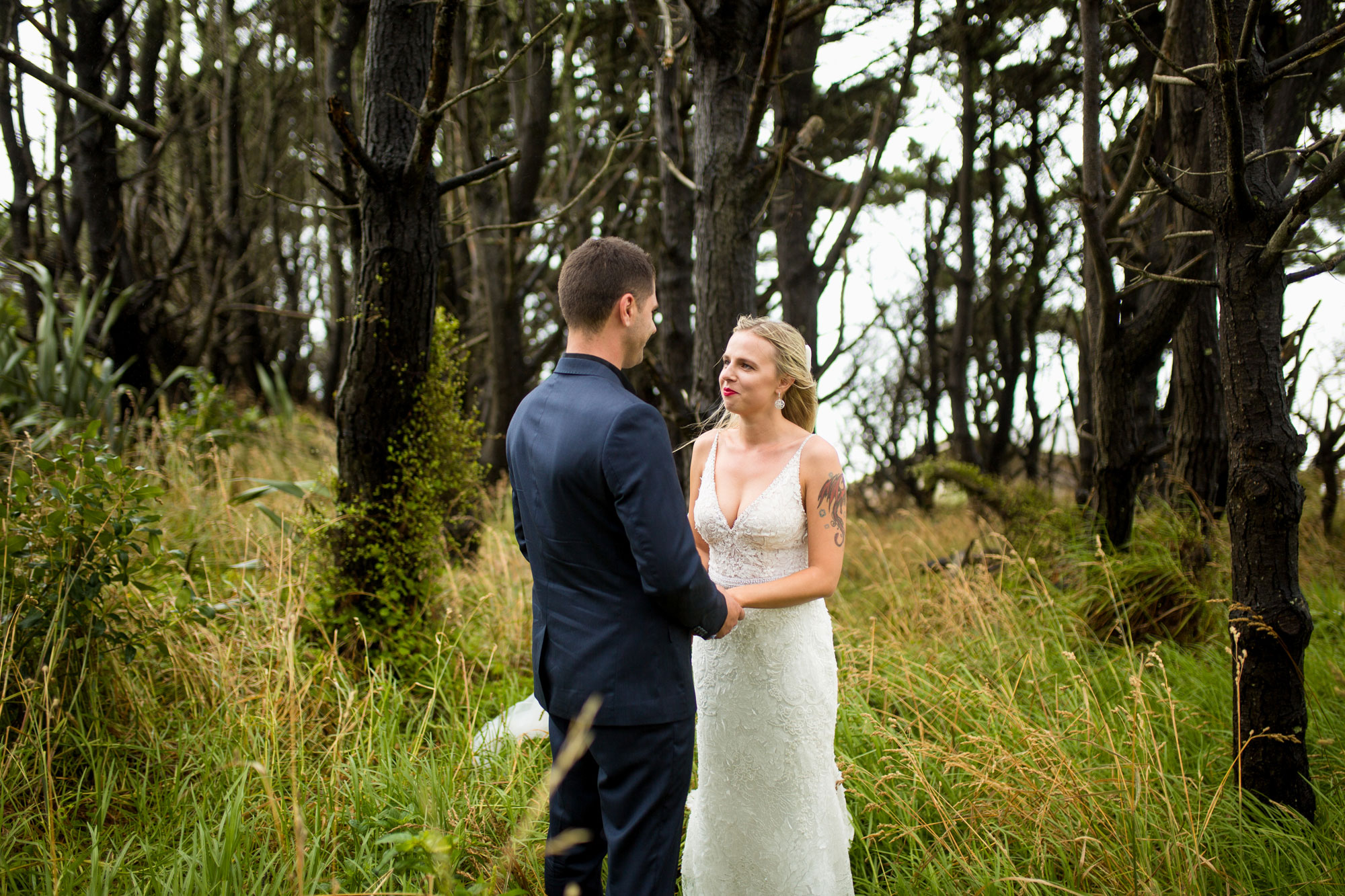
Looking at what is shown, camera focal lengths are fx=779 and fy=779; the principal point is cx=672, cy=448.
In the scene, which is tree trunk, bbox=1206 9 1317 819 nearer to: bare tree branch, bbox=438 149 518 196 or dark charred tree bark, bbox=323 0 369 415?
bare tree branch, bbox=438 149 518 196

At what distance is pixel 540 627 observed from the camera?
2119 millimetres

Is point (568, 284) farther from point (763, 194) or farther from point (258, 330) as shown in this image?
point (258, 330)

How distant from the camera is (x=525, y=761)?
126 inches

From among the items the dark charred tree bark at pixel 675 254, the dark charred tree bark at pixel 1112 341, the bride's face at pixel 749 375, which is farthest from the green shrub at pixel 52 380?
the dark charred tree bark at pixel 1112 341

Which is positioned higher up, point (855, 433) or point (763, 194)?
point (763, 194)

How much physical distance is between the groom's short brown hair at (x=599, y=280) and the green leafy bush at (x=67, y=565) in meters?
2.00

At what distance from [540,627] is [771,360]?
3.81ft

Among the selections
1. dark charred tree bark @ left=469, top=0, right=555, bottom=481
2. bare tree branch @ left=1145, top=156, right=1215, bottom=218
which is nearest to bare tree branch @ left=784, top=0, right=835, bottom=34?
bare tree branch @ left=1145, top=156, right=1215, bottom=218

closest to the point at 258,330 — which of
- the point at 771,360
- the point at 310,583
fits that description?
the point at 310,583

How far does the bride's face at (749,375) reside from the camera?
260 centimetres

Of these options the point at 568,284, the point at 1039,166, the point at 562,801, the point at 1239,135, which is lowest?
the point at 562,801

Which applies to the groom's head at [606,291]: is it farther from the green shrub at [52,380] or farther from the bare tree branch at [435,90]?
the green shrub at [52,380]

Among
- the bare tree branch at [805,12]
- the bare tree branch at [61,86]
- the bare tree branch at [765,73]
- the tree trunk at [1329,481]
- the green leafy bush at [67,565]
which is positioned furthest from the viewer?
the tree trunk at [1329,481]

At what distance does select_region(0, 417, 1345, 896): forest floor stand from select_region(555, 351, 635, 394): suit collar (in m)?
1.08
